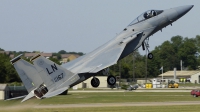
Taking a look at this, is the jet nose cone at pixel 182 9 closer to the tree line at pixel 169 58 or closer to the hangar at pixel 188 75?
the hangar at pixel 188 75

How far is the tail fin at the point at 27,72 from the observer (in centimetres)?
3644

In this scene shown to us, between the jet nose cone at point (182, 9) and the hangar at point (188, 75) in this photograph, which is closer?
the jet nose cone at point (182, 9)

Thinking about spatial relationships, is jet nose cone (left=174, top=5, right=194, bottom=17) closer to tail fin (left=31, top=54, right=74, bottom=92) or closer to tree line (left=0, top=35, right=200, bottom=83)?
tail fin (left=31, top=54, right=74, bottom=92)

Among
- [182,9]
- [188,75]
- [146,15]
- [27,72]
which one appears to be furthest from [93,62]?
[188,75]

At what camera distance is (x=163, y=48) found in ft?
617

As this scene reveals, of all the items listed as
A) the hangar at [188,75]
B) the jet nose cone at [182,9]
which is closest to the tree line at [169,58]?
the hangar at [188,75]

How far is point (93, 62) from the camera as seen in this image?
37125mm

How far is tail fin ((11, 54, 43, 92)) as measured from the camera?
36438 mm

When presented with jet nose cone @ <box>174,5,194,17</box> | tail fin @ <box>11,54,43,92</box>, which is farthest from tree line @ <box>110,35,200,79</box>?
tail fin @ <box>11,54,43,92</box>

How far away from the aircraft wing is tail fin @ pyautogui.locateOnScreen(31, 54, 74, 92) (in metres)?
1.18

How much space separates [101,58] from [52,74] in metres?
4.13

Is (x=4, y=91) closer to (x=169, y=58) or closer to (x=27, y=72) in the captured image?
(x=27, y=72)

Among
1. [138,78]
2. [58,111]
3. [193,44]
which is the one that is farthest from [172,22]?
[193,44]

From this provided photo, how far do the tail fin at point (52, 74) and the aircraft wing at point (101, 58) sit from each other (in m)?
1.18
